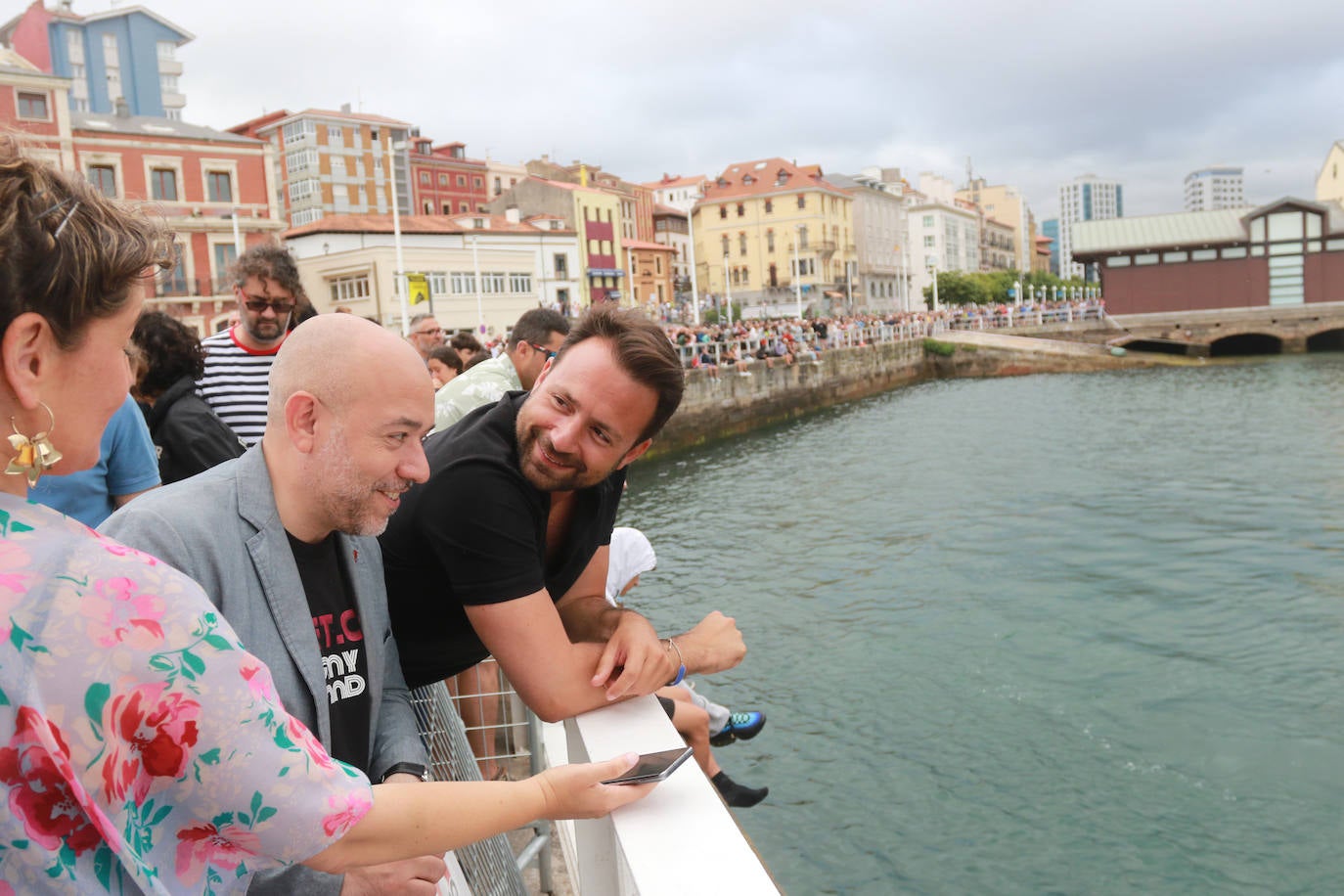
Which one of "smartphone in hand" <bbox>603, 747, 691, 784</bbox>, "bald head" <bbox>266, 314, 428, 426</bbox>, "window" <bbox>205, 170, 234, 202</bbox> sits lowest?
"smartphone in hand" <bbox>603, 747, 691, 784</bbox>

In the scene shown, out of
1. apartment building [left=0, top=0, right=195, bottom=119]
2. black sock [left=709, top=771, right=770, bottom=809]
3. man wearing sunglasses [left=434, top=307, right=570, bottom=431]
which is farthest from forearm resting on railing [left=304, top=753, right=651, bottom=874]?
apartment building [left=0, top=0, right=195, bottom=119]

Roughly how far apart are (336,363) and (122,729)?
0.78 m

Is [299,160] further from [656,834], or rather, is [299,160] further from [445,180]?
[656,834]

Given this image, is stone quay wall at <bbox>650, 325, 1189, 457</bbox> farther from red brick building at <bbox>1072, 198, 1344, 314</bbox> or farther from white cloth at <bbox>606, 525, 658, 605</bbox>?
white cloth at <bbox>606, 525, 658, 605</bbox>

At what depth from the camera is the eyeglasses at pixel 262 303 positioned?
396 cm

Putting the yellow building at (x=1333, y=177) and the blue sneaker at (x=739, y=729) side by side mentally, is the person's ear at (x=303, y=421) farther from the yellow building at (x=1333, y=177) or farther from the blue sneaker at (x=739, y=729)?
the yellow building at (x=1333, y=177)

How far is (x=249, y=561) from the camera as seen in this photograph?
1577 mm

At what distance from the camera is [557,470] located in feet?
7.00

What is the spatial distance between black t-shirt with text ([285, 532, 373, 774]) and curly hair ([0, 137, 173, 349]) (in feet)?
2.43

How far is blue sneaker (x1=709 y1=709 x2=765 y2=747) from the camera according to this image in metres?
5.73

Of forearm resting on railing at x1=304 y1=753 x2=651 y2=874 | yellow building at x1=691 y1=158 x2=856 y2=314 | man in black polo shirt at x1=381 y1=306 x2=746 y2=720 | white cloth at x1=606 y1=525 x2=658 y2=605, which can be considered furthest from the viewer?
yellow building at x1=691 y1=158 x2=856 y2=314

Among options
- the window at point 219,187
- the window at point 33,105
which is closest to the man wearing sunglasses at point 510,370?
the window at point 33,105

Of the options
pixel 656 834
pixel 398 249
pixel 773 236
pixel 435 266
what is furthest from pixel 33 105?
pixel 773 236

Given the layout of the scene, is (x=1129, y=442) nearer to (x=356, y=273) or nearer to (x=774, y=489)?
(x=774, y=489)
